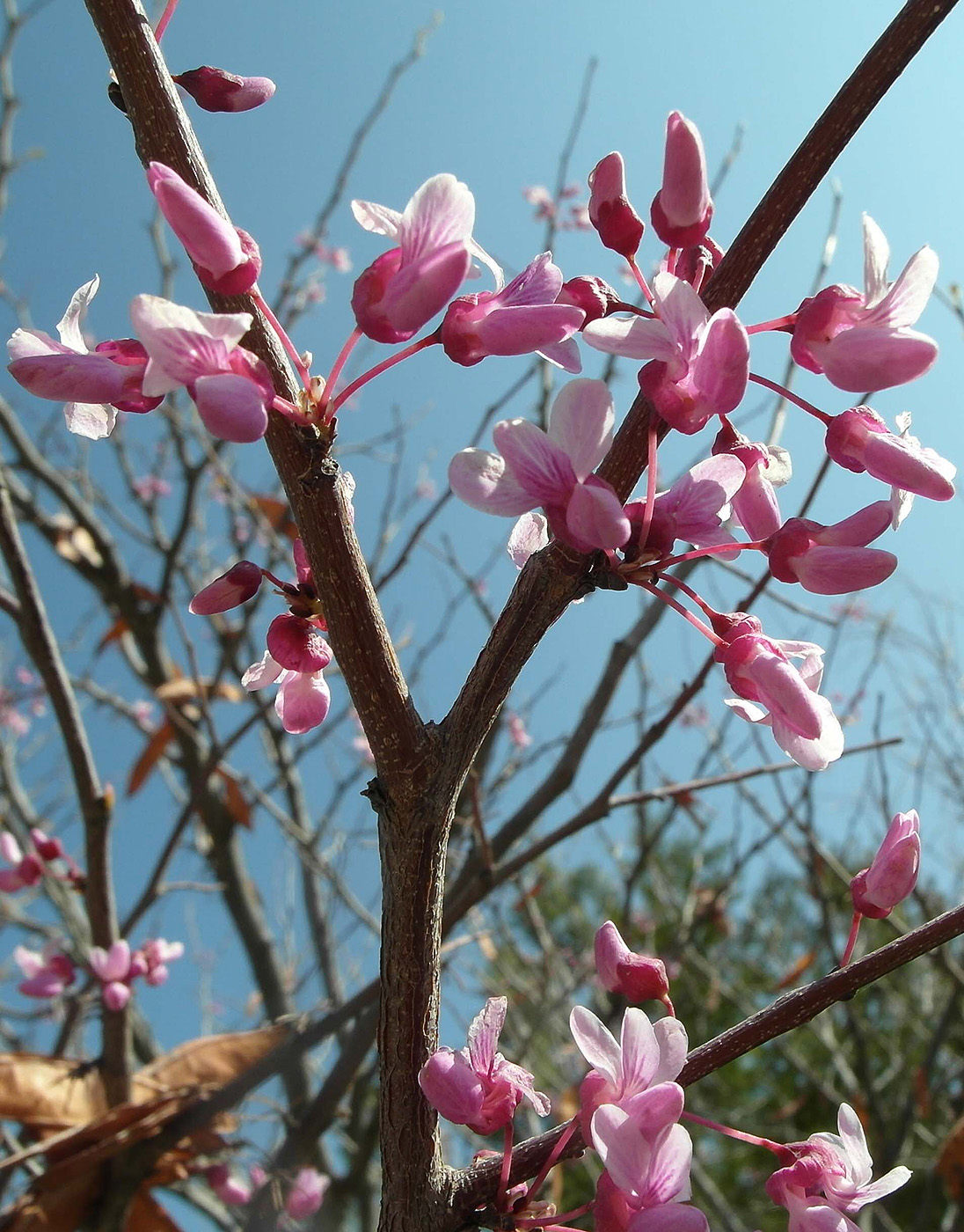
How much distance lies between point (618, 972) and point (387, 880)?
0.81ft

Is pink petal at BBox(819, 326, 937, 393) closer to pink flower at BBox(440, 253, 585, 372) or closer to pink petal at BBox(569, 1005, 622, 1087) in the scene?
pink flower at BBox(440, 253, 585, 372)

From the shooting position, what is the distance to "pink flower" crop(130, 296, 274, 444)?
583 mm

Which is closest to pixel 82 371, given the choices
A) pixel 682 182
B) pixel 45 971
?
pixel 682 182

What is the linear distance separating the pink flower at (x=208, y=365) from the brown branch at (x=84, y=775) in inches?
49.5

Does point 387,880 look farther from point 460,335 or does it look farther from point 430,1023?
point 460,335

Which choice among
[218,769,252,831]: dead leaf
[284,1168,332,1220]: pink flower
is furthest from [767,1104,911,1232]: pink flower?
[218,769,252,831]: dead leaf

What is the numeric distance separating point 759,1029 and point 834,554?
40 centimetres

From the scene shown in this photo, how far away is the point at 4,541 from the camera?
173 cm

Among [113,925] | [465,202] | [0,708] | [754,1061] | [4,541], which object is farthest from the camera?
[754,1061]

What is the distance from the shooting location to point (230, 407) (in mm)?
582

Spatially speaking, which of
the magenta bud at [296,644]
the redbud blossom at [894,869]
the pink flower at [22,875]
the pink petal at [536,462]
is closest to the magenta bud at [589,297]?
the pink petal at [536,462]

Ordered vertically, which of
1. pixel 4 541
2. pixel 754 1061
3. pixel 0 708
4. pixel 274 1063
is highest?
pixel 0 708

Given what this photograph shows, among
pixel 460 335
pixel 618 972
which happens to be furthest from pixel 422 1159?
pixel 460 335

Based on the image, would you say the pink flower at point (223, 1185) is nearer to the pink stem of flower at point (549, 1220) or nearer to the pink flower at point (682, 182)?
the pink stem of flower at point (549, 1220)
